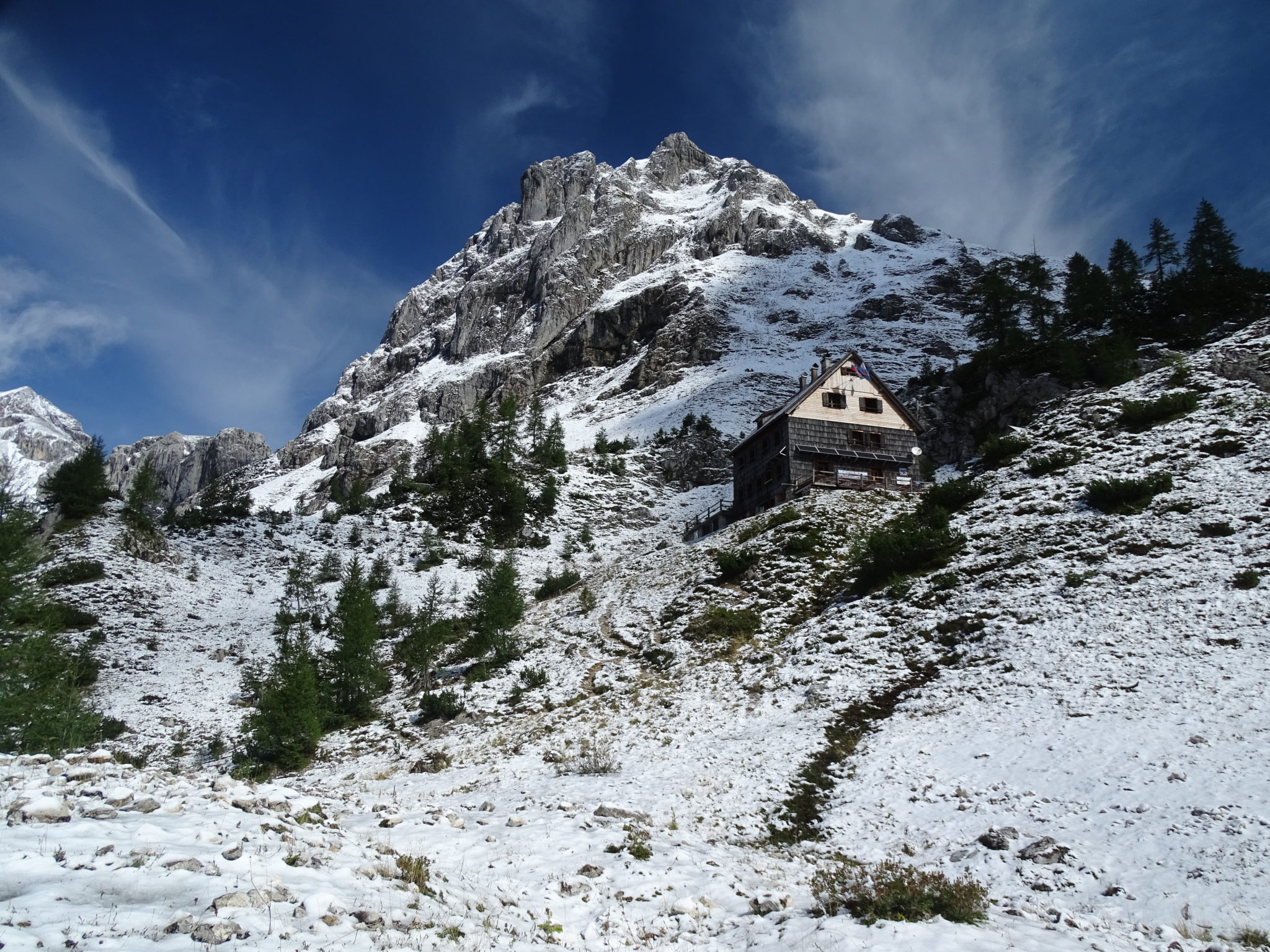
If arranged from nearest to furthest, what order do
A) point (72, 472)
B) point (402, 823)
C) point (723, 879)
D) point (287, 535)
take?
point (723, 879), point (402, 823), point (72, 472), point (287, 535)

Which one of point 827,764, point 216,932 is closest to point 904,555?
point 827,764

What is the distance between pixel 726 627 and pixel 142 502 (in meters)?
37.6

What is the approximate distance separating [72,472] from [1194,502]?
54231 mm

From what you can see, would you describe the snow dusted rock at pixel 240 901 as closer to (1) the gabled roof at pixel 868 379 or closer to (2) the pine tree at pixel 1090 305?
(1) the gabled roof at pixel 868 379

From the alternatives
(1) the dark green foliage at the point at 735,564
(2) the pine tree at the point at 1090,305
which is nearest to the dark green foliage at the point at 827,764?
(1) the dark green foliage at the point at 735,564

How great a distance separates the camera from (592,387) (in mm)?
130000

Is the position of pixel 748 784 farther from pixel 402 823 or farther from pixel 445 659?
pixel 445 659

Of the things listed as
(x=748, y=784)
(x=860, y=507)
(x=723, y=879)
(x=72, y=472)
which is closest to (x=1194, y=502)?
(x=860, y=507)

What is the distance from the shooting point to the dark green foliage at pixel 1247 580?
17.4 metres

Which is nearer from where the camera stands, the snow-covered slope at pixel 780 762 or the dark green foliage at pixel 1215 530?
the snow-covered slope at pixel 780 762

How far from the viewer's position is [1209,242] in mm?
74562

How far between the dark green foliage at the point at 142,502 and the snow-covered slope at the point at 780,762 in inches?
187

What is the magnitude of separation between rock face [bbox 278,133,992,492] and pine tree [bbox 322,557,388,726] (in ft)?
215

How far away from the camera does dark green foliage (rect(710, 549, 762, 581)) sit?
32125mm
